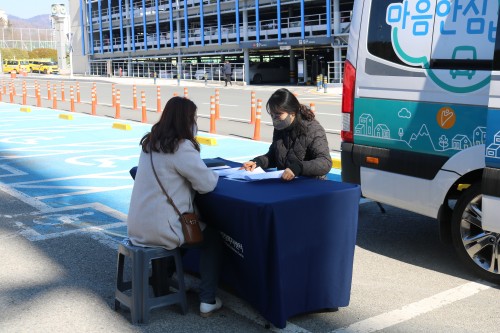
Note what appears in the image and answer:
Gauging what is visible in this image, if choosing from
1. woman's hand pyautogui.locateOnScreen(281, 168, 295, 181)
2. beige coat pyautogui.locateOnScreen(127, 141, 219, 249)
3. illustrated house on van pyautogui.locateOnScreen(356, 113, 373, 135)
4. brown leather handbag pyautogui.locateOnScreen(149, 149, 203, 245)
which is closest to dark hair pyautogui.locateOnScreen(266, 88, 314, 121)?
woman's hand pyautogui.locateOnScreen(281, 168, 295, 181)

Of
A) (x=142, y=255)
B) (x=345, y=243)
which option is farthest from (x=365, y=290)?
(x=142, y=255)

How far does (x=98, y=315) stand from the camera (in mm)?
4777

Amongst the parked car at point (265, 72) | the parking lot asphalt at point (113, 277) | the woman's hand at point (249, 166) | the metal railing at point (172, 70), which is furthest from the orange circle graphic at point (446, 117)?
the parked car at point (265, 72)

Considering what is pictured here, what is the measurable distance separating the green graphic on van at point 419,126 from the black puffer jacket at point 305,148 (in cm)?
62

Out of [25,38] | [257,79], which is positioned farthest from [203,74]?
[25,38]

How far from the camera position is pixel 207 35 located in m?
62.4

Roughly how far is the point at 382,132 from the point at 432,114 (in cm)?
60

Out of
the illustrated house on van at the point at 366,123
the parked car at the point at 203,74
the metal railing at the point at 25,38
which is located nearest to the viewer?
the illustrated house on van at the point at 366,123

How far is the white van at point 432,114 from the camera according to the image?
5.05 m

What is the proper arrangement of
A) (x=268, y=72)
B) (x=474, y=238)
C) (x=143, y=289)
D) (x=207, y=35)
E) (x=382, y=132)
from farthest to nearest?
(x=207, y=35)
(x=268, y=72)
(x=382, y=132)
(x=474, y=238)
(x=143, y=289)

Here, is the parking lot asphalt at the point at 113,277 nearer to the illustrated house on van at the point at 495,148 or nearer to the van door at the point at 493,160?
the van door at the point at 493,160

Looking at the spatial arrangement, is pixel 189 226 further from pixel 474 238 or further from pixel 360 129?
pixel 474 238

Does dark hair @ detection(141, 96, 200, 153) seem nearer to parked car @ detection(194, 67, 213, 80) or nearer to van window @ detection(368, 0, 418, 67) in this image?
van window @ detection(368, 0, 418, 67)

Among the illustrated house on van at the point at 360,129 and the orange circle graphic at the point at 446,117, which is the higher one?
the orange circle graphic at the point at 446,117
